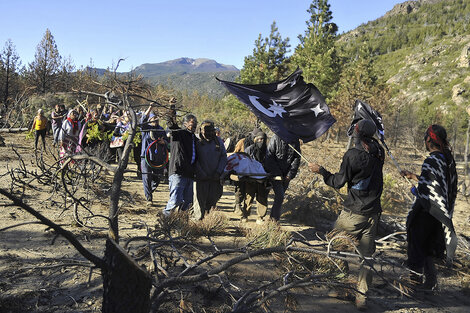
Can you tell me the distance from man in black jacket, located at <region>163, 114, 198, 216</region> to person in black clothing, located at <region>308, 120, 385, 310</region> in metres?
2.33

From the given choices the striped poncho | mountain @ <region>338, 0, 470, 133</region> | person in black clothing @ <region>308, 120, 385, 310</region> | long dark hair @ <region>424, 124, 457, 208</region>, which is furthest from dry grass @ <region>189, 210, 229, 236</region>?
mountain @ <region>338, 0, 470, 133</region>

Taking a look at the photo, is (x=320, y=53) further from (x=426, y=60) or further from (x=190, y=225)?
(x=426, y=60)

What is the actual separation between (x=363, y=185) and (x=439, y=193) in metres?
0.96

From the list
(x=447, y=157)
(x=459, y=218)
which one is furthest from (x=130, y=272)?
(x=459, y=218)

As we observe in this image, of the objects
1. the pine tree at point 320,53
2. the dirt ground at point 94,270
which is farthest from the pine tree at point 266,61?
the dirt ground at point 94,270

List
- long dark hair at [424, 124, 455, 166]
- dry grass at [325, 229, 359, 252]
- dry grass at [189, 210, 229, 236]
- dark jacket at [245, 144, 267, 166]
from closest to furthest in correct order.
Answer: dry grass at [325, 229, 359, 252] < long dark hair at [424, 124, 455, 166] < dry grass at [189, 210, 229, 236] < dark jacket at [245, 144, 267, 166]

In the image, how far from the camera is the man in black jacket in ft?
17.2

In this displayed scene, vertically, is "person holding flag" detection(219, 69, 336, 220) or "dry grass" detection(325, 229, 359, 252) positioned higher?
"person holding flag" detection(219, 69, 336, 220)

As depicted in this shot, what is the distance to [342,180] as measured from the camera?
376 cm

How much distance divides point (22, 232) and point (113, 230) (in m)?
3.39

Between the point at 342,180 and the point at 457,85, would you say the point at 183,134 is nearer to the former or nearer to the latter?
the point at 342,180

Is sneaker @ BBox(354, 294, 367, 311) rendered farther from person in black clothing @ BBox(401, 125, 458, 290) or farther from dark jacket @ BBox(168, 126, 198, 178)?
dark jacket @ BBox(168, 126, 198, 178)

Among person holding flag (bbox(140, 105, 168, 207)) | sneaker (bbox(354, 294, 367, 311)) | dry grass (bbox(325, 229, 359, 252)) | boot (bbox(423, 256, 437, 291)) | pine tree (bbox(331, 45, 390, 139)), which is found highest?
pine tree (bbox(331, 45, 390, 139))

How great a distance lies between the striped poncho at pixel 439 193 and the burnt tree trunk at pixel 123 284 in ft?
11.0
